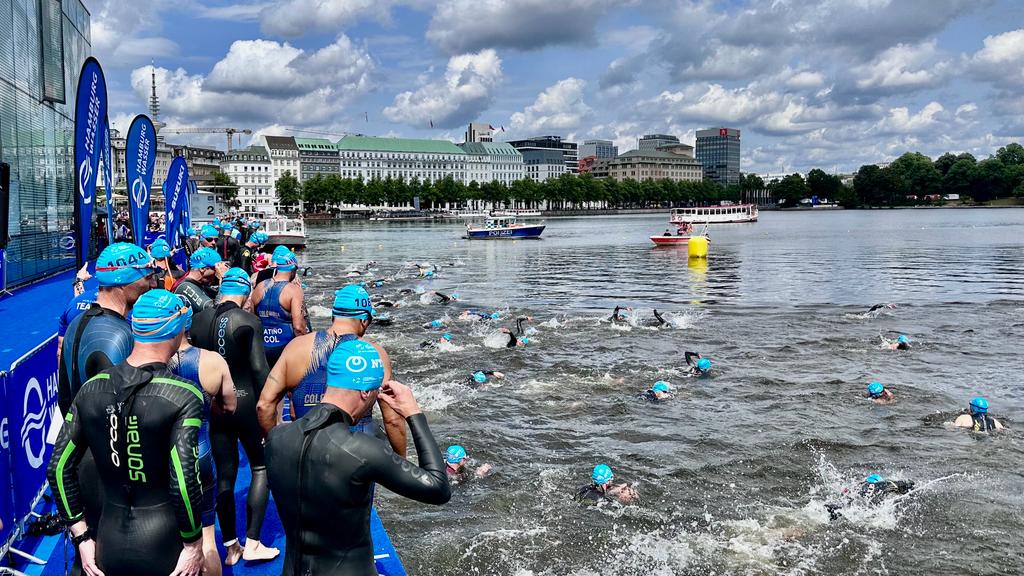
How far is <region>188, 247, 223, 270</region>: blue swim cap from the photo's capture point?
9.05m

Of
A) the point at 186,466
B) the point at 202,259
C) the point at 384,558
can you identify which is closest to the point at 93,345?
the point at 186,466

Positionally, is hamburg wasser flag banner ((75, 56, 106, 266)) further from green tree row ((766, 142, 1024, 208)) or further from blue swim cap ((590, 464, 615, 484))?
green tree row ((766, 142, 1024, 208))

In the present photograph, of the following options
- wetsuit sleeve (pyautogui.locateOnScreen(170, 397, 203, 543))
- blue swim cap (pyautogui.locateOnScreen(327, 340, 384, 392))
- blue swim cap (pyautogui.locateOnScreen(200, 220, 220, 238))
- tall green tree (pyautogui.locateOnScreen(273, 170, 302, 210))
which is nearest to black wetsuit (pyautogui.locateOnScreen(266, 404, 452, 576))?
blue swim cap (pyautogui.locateOnScreen(327, 340, 384, 392))

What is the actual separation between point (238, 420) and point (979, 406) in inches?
467

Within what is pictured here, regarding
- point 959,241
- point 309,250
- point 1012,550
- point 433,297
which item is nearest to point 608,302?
point 433,297

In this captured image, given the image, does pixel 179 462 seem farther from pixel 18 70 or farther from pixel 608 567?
pixel 18 70

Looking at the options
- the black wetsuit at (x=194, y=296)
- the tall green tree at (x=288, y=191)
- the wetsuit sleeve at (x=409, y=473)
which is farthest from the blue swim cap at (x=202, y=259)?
the tall green tree at (x=288, y=191)

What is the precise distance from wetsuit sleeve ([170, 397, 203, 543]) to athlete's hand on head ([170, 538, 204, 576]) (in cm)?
9

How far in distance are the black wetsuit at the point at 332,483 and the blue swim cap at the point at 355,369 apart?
0.13 metres

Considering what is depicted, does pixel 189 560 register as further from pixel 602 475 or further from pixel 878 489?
pixel 878 489

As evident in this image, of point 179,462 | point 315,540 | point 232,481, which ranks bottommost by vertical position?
point 232,481

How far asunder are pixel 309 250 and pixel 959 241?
5821 centimetres

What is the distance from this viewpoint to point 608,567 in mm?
7797

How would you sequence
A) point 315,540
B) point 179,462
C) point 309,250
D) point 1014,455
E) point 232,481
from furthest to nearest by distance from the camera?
1. point 309,250
2. point 1014,455
3. point 232,481
4. point 179,462
5. point 315,540
